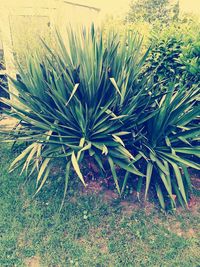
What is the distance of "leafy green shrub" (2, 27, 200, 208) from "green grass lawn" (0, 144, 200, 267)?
0.32 meters

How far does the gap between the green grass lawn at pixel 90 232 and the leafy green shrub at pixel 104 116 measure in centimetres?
32

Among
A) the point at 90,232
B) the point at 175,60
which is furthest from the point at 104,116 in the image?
the point at 175,60

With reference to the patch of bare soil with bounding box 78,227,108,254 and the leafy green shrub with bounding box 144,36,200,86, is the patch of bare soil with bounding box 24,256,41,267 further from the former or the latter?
the leafy green shrub with bounding box 144,36,200,86

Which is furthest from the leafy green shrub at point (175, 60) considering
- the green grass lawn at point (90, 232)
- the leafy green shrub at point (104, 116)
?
the green grass lawn at point (90, 232)

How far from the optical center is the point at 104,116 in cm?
339

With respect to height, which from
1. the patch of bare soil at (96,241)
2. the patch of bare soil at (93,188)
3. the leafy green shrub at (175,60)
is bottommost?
the patch of bare soil at (96,241)

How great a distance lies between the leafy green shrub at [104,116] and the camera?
323 cm

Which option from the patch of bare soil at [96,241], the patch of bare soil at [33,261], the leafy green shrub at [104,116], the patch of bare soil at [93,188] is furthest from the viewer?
the patch of bare soil at [93,188]

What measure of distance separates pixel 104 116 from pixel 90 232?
4.45 feet

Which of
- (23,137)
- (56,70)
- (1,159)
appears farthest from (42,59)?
(1,159)

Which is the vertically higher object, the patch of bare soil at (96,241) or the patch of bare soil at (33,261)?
the patch of bare soil at (96,241)

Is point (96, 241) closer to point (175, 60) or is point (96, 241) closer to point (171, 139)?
point (171, 139)

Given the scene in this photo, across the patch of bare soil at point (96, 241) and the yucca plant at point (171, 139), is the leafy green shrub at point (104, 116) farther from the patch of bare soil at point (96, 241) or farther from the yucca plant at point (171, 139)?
the patch of bare soil at point (96, 241)

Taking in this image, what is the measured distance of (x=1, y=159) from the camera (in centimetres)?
467
